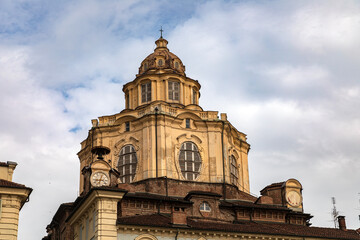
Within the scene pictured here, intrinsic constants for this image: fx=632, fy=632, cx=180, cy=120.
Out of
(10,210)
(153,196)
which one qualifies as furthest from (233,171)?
(10,210)

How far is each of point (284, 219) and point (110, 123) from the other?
20.6 m

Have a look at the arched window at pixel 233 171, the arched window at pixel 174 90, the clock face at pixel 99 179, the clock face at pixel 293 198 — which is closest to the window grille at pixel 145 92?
the arched window at pixel 174 90

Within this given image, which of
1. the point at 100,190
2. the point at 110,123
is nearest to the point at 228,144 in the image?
the point at 110,123

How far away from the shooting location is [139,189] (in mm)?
59125

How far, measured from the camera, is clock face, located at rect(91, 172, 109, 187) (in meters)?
49.9

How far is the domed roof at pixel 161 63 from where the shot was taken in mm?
71062

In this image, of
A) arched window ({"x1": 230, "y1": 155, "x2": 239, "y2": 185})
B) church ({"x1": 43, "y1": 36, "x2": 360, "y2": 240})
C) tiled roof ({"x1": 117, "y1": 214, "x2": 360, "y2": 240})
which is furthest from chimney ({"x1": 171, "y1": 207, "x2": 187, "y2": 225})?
arched window ({"x1": 230, "y1": 155, "x2": 239, "y2": 185})

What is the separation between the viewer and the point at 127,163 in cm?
6291

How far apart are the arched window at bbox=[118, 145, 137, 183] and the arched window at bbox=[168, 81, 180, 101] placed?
842 centimetres

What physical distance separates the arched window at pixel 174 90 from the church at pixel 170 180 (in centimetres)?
11

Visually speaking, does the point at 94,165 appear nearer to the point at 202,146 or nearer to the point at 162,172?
the point at 162,172

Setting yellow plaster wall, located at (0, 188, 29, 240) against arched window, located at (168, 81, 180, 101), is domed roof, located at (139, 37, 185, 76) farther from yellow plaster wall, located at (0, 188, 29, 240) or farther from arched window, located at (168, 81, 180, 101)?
yellow plaster wall, located at (0, 188, 29, 240)

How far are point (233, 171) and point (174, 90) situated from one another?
36.5 feet

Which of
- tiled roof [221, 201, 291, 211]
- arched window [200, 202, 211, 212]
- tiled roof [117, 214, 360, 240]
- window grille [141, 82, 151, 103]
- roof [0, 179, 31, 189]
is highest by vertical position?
window grille [141, 82, 151, 103]
